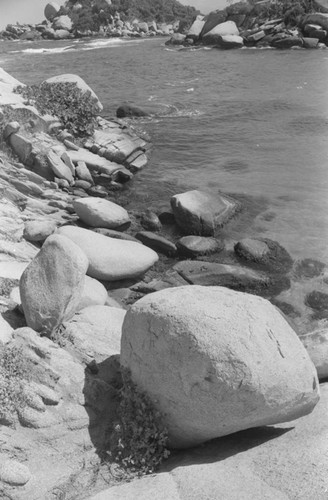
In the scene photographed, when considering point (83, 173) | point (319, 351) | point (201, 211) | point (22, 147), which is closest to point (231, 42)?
point (83, 173)

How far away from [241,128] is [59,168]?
9.84m

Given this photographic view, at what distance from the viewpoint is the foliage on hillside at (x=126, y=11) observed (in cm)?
8925

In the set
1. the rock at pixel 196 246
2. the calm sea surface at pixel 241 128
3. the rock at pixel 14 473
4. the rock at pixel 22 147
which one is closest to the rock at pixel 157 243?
the rock at pixel 196 246

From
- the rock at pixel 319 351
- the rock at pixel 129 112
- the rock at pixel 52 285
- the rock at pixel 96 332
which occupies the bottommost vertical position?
the rock at pixel 319 351

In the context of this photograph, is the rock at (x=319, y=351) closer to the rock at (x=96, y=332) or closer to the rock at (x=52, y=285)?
the rock at (x=96, y=332)

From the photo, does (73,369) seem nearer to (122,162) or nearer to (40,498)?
(40,498)

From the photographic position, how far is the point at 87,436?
21.7ft

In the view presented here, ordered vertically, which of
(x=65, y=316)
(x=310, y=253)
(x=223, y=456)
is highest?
(x=65, y=316)

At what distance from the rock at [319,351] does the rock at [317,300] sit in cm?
326

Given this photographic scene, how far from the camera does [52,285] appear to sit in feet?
26.2

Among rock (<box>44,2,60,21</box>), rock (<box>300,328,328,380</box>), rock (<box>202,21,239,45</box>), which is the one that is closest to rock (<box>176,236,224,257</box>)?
rock (<box>300,328,328,380</box>)

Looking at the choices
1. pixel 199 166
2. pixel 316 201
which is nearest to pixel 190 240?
pixel 316 201

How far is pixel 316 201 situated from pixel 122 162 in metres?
7.12

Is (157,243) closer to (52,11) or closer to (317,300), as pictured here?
(317,300)
